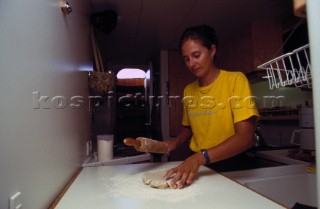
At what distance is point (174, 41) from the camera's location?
2.65 m

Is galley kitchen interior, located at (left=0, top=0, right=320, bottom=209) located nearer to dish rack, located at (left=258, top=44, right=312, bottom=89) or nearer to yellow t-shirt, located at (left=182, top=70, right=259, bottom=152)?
dish rack, located at (left=258, top=44, right=312, bottom=89)

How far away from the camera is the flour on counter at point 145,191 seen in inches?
26.1

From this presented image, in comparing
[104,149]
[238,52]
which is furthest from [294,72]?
[238,52]

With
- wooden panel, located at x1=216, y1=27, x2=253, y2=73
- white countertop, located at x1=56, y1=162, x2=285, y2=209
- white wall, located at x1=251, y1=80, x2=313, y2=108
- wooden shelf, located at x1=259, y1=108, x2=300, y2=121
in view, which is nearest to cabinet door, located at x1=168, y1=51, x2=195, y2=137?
wooden panel, located at x1=216, y1=27, x2=253, y2=73

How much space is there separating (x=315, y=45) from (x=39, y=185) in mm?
647

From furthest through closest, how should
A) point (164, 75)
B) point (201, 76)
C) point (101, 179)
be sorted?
point (164, 75)
point (201, 76)
point (101, 179)

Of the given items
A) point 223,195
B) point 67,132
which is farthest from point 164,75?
point 223,195

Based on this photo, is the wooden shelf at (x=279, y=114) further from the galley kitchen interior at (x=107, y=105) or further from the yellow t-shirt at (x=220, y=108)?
the yellow t-shirt at (x=220, y=108)

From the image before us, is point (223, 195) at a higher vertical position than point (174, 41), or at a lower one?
lower

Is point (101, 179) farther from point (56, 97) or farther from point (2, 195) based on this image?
point (2, 195)

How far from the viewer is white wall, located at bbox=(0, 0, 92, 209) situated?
0.41m

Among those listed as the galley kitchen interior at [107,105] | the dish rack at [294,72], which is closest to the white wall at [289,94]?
the galley kitchen interior at [107,105]

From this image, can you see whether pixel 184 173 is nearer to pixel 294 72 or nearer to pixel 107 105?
pixel 294 72

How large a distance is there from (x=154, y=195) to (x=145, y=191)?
0.16 feet
